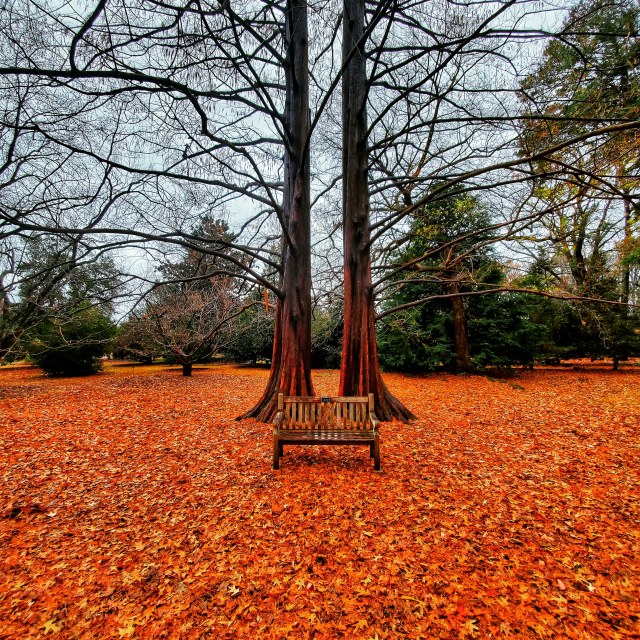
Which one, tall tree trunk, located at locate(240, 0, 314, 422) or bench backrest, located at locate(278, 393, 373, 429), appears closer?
bench backrest, located at locate(278, 393, 373, 429)

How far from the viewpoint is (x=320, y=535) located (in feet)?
8.25

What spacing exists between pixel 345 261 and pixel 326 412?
10.2ft

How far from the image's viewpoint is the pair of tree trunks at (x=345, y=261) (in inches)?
229

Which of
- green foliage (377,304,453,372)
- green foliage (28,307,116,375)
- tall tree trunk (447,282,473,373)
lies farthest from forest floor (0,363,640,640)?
green foliage (28,307,116,375)

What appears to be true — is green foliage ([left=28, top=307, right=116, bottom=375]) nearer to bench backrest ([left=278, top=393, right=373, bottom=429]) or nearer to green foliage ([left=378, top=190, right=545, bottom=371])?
bench backrest ([left=278, top=393, right=373, bottom=429])

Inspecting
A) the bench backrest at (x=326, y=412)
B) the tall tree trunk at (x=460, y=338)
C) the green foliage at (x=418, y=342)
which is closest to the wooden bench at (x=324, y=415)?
the bench backrest at (x=326, y=412)

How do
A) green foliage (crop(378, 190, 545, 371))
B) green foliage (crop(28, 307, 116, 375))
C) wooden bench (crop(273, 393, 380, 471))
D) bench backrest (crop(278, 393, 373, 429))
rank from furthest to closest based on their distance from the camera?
green foliage (crop(378, 190, 545, 371))
green foliage (crop(28, 307, 116, 375))
bench backrest (crop(278, 393, 373, 429))
wooden bench (crop(273, 393, 380, 471))

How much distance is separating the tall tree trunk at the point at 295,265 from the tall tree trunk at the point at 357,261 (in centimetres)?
80

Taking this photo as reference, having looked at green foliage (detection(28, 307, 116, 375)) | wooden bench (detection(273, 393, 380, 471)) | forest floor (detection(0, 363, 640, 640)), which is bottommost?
forest floor (detection(0, 363, 640, 640))

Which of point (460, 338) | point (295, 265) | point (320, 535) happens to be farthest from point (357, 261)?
point (460, 338)

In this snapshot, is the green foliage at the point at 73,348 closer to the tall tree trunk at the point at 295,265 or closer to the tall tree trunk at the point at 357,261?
the tall tree trunk at the point at 295,265

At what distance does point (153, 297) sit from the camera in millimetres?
14016

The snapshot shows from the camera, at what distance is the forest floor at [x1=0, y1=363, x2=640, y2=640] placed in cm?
177

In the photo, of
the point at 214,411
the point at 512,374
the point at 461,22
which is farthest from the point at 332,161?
the point at 512,374
